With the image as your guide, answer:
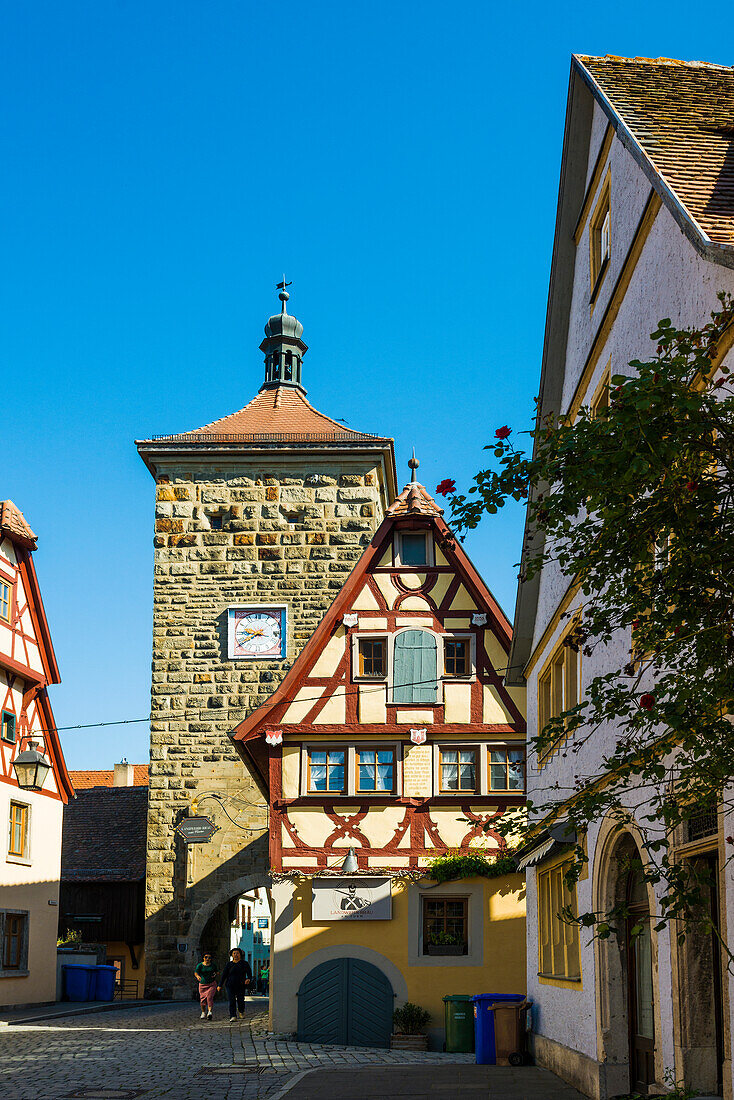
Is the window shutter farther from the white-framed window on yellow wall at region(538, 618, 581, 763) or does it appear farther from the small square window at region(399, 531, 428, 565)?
the white-framed window on yellow wall at region(538, 618, 581, 763)

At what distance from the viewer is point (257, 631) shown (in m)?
29.0

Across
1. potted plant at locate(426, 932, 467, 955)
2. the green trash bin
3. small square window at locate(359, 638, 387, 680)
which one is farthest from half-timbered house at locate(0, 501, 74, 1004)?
the green trash bin

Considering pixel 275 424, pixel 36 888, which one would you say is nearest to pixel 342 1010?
pixel 36 888

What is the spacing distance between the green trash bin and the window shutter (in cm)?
466

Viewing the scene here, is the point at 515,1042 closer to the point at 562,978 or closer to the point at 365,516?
the point at 562,978

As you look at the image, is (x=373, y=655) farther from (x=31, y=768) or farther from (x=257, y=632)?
(x=257, y=632)

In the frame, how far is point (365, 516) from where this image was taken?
97.7 feet

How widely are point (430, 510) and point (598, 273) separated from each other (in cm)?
916

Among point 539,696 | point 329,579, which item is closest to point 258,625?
point 329,579

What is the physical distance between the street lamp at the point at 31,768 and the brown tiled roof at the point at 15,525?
4.17 meters

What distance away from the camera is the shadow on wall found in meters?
27.4

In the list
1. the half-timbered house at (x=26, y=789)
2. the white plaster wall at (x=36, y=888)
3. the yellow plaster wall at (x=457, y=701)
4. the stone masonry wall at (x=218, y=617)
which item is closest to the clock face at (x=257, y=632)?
the stone masonry wall at (x=218, y=617)

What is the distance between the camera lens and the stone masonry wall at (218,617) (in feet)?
90.5

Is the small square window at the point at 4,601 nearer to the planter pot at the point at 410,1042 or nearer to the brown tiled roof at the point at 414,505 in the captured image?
the brown tiled roof at the point at 414,505
